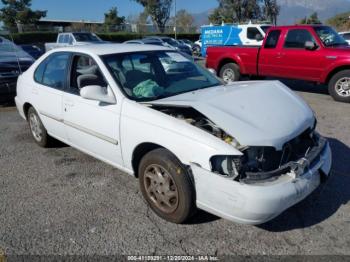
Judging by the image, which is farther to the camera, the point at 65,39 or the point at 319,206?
the point at 65,39

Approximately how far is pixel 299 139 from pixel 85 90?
2153 millimetres

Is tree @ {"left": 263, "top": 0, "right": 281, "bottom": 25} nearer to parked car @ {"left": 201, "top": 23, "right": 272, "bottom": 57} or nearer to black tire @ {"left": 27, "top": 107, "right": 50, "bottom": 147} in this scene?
parked car @ {"left": 201, "top": 23, "right": 272, "bottom": 57}

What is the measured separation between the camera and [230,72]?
392 inches

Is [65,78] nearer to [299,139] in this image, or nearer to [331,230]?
[299,139]

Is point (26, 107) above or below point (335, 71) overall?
below

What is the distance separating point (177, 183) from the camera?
9.25 ft

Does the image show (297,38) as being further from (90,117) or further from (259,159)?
(259,159)

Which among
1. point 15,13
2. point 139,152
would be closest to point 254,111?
point 139,152

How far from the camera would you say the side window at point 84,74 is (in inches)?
153

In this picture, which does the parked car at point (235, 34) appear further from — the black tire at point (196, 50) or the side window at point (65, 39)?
the side window at point (65, 39)

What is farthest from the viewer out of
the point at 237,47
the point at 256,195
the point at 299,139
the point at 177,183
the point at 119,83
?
the point at 237,47

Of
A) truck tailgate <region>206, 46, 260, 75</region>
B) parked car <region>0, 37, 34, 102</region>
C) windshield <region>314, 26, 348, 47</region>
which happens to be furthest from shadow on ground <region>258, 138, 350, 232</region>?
parked car <region>0, 37, 34, 102</region>

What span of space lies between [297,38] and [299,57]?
0.57m

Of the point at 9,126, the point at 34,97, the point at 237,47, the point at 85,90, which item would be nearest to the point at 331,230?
the point at 85,90
